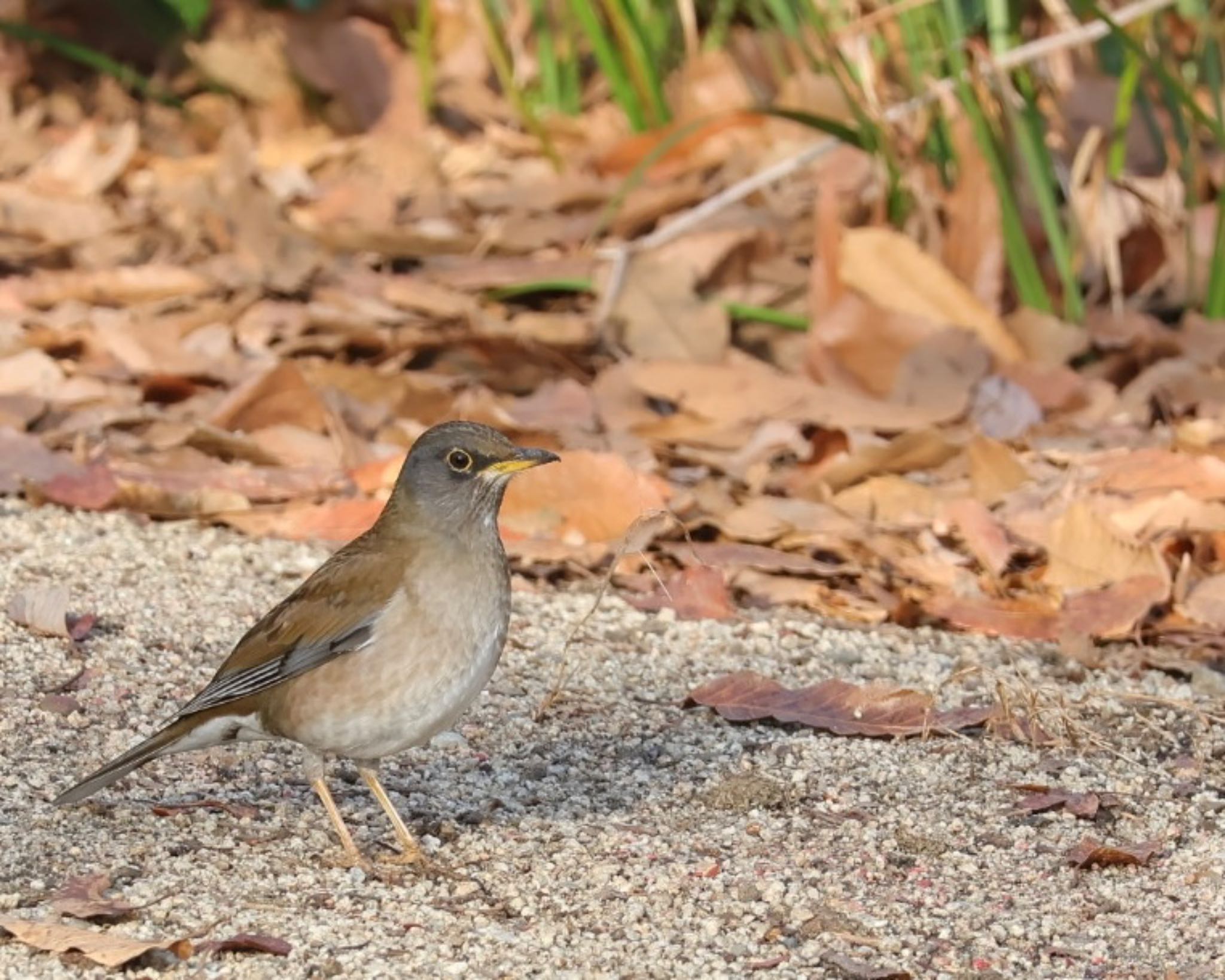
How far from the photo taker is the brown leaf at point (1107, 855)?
480cm

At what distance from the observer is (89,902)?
4.25 metres

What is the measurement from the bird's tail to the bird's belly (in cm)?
27

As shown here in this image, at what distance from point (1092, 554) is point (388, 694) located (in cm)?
255

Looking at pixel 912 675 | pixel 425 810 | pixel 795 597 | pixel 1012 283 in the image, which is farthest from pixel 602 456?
pixel 1012 283

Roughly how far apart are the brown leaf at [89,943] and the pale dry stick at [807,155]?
4.81 meters

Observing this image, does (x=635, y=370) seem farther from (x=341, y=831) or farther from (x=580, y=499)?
(x=341, y=831)

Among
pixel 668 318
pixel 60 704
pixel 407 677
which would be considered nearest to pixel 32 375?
pixel 668 318

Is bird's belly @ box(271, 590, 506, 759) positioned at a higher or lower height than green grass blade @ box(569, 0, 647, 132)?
lower

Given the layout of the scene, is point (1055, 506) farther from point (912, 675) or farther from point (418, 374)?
point (418, 374)

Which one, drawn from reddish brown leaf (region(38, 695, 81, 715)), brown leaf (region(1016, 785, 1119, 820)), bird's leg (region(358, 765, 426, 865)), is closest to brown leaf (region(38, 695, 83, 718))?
reddish brown leaf (region(38, 695, 81, 715))

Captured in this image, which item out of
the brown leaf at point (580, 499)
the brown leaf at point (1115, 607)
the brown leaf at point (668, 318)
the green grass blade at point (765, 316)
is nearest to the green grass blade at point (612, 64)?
the brown leaf at point (668, 318)

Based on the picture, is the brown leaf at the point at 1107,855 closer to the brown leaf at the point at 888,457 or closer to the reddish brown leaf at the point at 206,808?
the reddish brown leaf at the point at 206,808

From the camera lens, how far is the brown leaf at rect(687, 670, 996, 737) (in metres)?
5.57

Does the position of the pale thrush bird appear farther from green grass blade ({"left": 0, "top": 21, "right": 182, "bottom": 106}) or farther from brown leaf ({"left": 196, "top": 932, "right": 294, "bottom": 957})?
green grass blade ({"left": 0, "top": 21, "right": 182, "bottom": 106})
